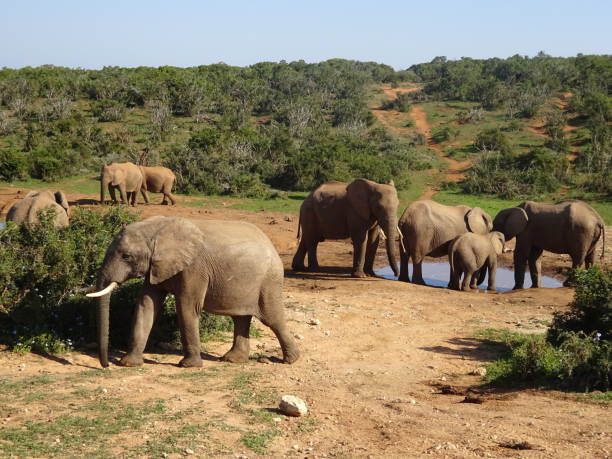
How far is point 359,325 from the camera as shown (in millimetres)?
12516

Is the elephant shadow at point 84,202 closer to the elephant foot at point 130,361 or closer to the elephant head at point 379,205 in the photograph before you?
the elephant head at point 379,205

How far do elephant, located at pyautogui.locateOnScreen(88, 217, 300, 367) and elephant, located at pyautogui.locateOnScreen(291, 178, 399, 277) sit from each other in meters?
7.13

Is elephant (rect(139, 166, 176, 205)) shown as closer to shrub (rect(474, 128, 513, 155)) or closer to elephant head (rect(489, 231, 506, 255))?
elephant head (rect(489, 231, 506, 255))

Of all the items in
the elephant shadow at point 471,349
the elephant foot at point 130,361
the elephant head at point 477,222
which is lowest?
the elephant shadow at point 471,349

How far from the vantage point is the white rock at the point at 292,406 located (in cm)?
764

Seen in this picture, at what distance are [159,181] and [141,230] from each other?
17.5 metres

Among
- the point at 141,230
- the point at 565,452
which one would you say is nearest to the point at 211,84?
the point at 141,230

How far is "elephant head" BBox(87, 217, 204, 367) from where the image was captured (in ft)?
29.5

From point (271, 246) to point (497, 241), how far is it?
8.74 meters

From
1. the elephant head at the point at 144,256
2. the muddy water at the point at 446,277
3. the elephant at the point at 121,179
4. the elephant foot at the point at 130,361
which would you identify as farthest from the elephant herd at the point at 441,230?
the elephant at the point at 121,179

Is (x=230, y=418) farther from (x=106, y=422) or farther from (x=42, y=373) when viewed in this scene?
(x=42, y=373)

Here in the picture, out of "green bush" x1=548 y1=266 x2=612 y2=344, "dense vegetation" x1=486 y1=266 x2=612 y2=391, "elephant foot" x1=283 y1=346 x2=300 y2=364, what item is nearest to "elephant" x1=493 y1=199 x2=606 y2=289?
"dense vegetation" x1=486 y1=266 x2=612 y2=391

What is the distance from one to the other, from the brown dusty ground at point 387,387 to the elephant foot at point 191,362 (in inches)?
5.8

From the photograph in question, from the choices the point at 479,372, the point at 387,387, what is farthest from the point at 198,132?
the point at 387,387
